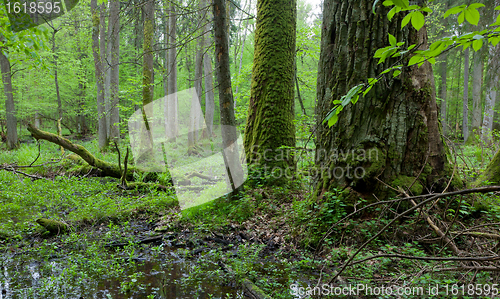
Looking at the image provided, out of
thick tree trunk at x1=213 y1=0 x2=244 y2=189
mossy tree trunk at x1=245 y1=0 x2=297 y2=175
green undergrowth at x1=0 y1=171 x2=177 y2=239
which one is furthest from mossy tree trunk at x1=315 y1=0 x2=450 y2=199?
green undergrowth at x1=0 y1=171 x2=177 y2=239

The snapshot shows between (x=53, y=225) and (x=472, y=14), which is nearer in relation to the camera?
(x=472, y=14)

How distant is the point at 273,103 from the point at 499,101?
57.7 ft

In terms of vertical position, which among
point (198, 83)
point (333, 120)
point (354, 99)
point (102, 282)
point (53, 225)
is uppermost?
point (198, 83)

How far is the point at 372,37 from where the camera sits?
3.28 metres

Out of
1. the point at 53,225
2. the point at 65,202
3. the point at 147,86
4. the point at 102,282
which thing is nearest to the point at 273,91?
the point at 102,282

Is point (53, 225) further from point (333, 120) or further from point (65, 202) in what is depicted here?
point (333, 120)

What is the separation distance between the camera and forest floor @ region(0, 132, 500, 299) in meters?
2.23

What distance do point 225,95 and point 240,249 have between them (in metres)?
2.60

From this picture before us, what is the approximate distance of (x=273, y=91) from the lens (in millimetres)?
6008

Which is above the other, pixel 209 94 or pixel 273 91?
pixel 209 94

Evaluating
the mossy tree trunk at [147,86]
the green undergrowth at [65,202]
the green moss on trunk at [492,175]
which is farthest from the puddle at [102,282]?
the mossy tree trunk at [147,86]

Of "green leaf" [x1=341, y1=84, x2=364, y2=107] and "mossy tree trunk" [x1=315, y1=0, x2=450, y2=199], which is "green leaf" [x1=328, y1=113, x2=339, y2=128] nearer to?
"green leaf" [x1=341, y1=84, x2=364, y2=107]

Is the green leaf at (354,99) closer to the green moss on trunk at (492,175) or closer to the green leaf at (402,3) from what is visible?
the green leaf at (402,3)

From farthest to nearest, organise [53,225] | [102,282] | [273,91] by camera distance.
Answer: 1. [273,91]
2. [53,225]
3. [102,282]
